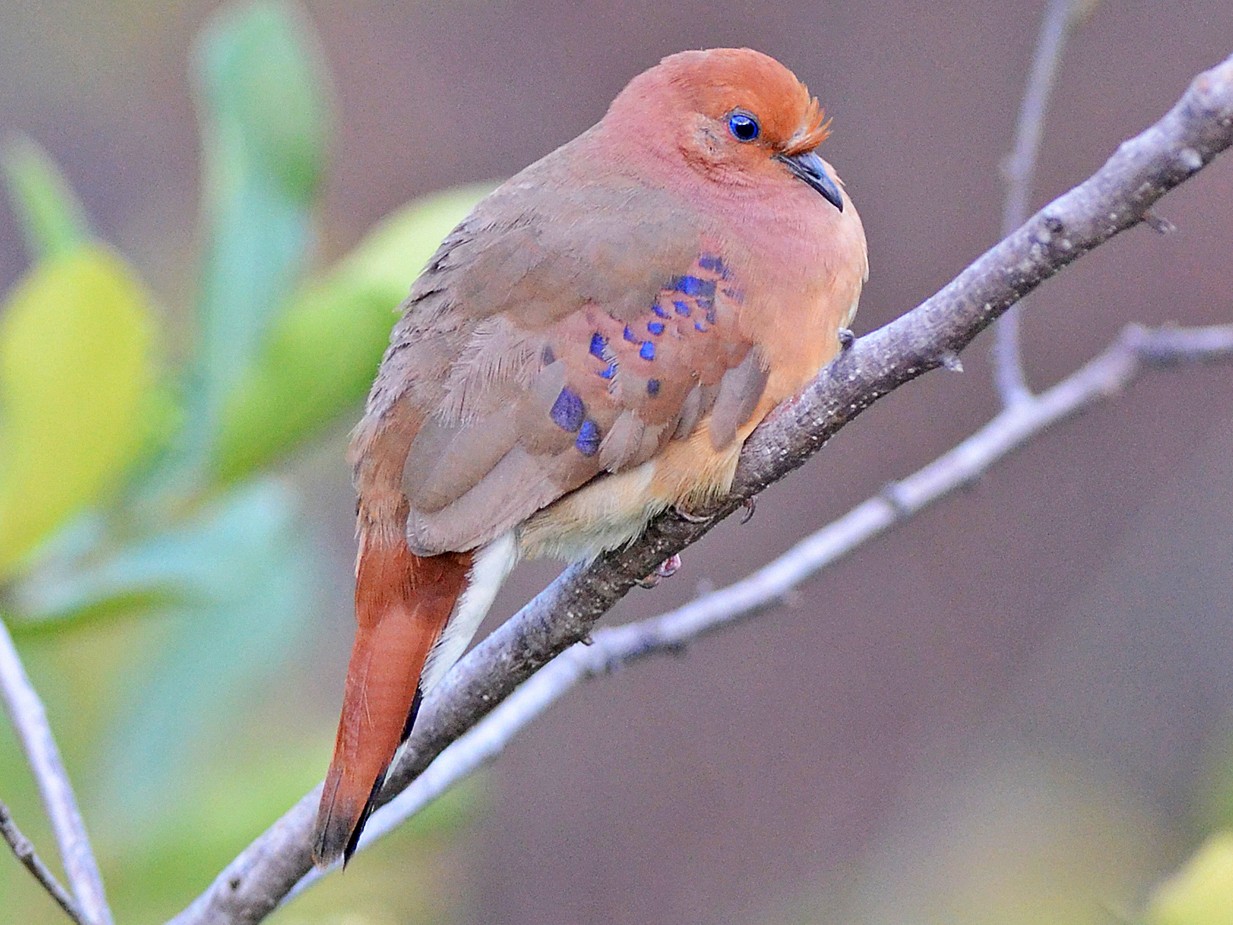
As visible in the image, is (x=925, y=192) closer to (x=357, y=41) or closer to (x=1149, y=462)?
(x=1149, y=462)

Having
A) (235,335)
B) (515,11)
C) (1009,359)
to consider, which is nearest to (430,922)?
(235,335)

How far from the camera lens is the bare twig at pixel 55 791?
2033mm

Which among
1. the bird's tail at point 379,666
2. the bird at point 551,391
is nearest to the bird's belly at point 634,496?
the bird at point 551,391

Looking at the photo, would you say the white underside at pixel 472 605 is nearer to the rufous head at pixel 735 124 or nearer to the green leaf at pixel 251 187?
the green leaf at pixel 251 187

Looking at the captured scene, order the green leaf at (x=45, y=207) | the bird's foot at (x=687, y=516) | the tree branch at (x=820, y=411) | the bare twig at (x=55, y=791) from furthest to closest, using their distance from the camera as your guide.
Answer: the green leaf at (x=45, y=207)
the bird's foot at (x=687, y=516)
the bare twig at (x=55, y=791)
the tree branch at (x=820, y=411)

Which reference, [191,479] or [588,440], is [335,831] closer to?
[588,440]

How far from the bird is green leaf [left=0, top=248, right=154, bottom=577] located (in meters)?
0.39

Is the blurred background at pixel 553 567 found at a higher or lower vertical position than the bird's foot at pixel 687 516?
lower

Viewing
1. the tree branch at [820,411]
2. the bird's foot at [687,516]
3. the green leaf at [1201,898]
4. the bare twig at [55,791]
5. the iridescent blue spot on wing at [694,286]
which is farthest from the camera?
the iridescent blue spot on wing at [694,286]

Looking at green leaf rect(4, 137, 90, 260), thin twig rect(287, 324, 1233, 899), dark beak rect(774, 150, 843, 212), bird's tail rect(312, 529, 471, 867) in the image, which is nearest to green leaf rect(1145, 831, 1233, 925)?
thin twig rect(287, 324, 1233, 899)

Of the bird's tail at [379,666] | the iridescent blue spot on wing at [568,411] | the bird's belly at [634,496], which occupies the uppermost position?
the iridescent blue spot on wing at [568,411]

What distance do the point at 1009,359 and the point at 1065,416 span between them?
6.1 inches

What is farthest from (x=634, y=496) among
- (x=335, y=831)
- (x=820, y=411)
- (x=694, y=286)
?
(x=335, y=831)

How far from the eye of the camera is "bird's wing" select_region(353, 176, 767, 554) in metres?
2.37
